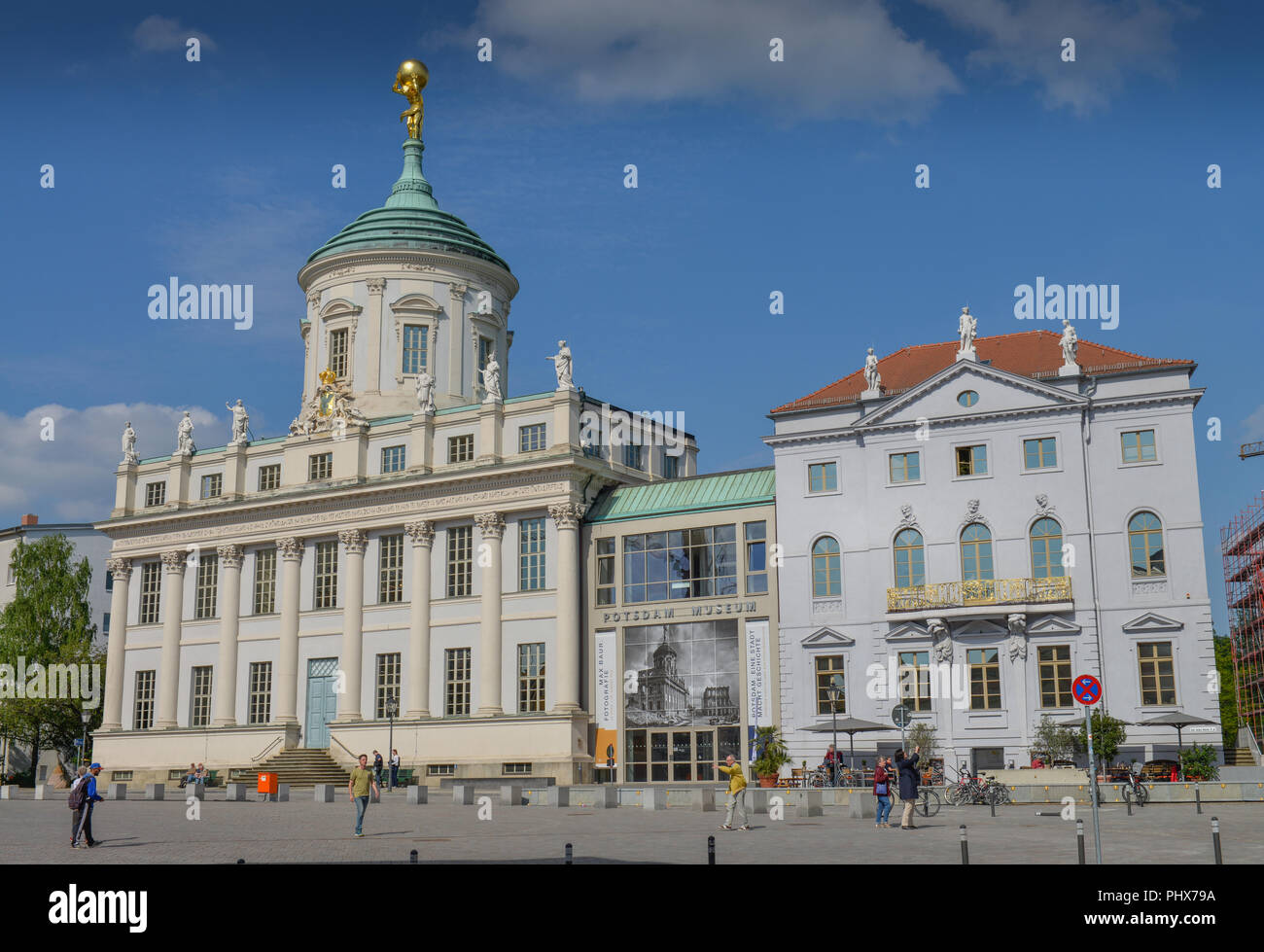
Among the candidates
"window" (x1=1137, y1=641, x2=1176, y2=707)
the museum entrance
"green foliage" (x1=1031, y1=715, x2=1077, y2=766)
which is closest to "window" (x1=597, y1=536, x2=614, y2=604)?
the museum entrance

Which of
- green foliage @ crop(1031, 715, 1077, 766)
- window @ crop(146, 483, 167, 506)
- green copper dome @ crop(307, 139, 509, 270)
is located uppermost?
green copper dome @ crop(307, 139, 509, 270)

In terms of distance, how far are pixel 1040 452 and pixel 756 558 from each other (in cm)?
1206

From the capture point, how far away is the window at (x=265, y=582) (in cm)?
6650

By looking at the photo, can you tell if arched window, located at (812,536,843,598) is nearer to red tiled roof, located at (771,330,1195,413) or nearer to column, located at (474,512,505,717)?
red tiled roof, located at (771,330,1195,413)

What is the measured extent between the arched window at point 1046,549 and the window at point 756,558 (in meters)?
10.7

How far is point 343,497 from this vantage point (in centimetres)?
6462

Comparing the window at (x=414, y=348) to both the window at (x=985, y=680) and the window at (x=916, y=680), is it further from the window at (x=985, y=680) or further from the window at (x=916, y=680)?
the window at (x=985, y=680)

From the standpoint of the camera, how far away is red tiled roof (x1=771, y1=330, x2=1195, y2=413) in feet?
170

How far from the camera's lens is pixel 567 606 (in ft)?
190

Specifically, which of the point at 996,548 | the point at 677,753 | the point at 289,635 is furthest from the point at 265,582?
the point at 996,548

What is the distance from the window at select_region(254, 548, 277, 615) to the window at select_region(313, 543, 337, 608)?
2.70 meters

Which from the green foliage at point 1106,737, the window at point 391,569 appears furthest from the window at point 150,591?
the green foliage at point 1106,737

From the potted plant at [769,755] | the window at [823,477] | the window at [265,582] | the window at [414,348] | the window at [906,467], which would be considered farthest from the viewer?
the window at [414,348]
